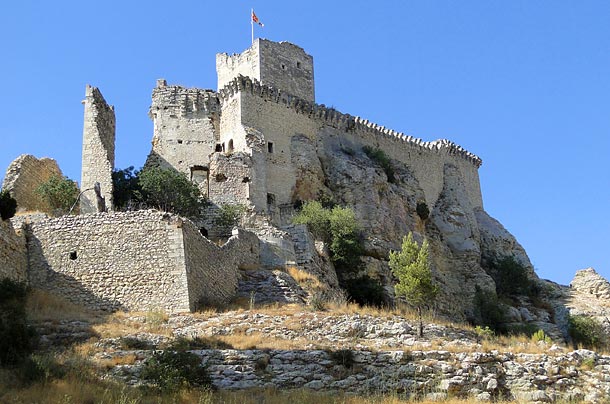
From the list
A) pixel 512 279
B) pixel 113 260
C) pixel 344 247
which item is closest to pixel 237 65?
pixel 344 247

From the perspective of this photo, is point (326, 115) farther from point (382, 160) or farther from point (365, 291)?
point (365, 291)

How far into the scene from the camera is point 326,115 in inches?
1628

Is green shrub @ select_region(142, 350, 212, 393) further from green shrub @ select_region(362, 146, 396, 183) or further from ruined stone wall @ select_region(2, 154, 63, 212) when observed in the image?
green shrub @ select_region(362, 146, 396, 183)

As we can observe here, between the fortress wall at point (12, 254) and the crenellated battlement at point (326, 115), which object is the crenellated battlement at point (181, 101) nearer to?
the crenellated battlement at point (326, 115)

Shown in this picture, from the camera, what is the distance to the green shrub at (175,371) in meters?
14.3

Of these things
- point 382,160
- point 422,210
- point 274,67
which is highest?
point 274,67

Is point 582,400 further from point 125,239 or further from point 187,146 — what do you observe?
point 187,146

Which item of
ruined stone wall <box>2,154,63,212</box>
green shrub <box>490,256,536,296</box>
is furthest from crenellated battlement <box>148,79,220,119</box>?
green shrub <box>490,256,536,296</box>

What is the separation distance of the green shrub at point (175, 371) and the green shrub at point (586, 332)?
2327cm

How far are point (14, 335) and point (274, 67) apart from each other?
86.3 ft

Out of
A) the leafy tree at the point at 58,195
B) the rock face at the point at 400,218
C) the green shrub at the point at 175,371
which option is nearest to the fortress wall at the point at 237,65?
the rock face at the point at 400,218

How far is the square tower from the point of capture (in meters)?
39.7

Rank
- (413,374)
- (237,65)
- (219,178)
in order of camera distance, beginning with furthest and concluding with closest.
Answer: (237,65) < (219,178) < (413,374)

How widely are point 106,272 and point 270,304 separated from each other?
4734 mm
